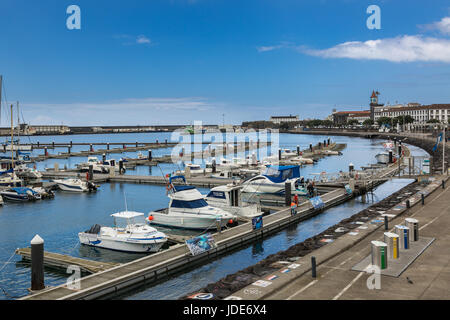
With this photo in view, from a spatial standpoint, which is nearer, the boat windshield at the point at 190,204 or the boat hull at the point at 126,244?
the boat hull at the point at 126,244

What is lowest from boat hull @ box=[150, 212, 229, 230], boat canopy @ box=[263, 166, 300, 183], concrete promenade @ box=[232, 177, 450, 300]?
boat hull @ box=[150, 212, 229, 230]

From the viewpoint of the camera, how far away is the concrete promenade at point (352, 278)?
43.9ft

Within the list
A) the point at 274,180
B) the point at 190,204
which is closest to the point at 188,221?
the point at 190,204

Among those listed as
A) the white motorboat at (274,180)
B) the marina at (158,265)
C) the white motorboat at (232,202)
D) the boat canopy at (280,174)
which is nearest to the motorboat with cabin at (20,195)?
the white motorboat at (232,202)

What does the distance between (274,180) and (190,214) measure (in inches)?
561

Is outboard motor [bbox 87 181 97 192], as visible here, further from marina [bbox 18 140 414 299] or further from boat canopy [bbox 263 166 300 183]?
marina [bbox 18 140 414 299]

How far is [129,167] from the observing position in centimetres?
7669

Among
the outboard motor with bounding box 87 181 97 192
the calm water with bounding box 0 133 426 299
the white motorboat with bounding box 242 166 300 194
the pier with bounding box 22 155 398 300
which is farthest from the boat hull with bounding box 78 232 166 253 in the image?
the outboard motor with bounding box 87 181 97 192

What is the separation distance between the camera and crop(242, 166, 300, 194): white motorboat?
3972 centimetres

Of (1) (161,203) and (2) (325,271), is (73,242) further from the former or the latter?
(2) (325,271)

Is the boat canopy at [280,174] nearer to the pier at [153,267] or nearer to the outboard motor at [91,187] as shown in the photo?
the pier at [153,267]

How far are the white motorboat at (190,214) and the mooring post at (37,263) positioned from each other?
1257cm

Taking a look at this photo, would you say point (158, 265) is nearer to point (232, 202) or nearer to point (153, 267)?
point (153, 267)

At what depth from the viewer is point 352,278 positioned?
1495 cm
